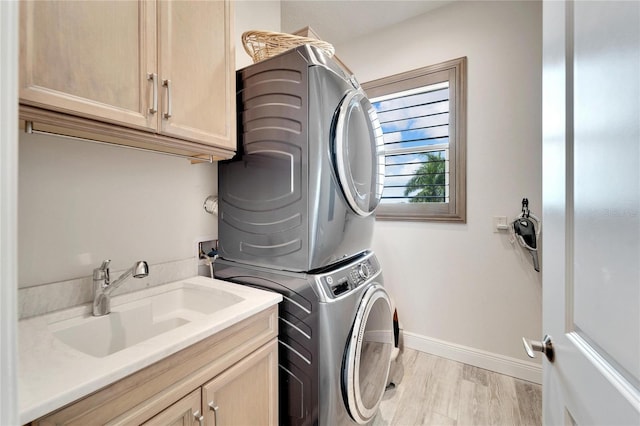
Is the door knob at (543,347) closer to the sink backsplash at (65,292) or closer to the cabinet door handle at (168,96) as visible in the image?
the cabinet door handle at (168,96)

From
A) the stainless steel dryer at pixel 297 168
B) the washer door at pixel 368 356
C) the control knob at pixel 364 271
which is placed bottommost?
the washer door at pixel 368 356

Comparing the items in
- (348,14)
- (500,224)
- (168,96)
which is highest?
(348,14)

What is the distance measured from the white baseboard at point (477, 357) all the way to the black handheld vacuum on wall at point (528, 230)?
73 centimetres

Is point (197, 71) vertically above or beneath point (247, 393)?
above

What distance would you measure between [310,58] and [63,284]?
51.5 inches

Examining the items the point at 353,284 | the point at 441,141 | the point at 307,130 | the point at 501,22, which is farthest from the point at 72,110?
the point at 501,22

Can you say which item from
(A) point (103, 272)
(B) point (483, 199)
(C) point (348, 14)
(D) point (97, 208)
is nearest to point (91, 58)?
(D) point (97, 208)

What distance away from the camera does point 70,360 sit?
67 centimetres

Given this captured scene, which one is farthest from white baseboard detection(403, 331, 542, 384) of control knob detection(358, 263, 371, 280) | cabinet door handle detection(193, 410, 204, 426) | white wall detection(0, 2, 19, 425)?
white wall detection(0, 2, 19, 425)

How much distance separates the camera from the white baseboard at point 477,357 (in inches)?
78.0

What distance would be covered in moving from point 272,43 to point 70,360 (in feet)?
4.68

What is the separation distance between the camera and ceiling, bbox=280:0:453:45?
2.20 metres

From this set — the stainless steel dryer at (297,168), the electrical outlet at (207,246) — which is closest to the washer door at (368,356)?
the stainless steel dryer at (297,168)

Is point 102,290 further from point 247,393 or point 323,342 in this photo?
point 323,342
